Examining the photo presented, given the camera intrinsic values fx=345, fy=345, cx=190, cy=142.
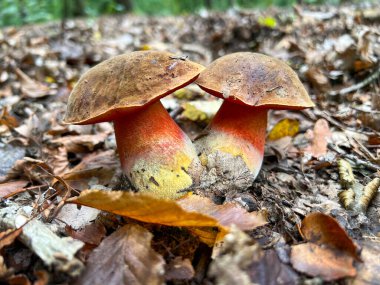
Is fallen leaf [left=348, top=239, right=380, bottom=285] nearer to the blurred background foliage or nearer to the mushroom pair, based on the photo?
the mushroom pair

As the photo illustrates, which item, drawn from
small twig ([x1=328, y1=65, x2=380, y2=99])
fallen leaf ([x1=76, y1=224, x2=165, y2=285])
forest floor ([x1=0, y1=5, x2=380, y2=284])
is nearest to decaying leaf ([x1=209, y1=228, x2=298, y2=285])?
forest floor ([x1=0, y1=5, x2=380, y2=284])

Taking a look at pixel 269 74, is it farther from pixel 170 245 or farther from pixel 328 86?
pixel 328 86

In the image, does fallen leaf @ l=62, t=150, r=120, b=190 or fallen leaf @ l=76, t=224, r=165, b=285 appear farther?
fallen leaf @ l=62, t=150, r=120, b=190

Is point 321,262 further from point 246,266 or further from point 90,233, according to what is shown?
point 90,233

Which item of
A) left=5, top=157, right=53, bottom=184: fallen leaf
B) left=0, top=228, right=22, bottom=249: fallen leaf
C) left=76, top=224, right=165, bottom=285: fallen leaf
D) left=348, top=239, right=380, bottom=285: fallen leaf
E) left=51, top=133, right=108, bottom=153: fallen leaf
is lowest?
left=51, top=133, right=108, bottom=153: fallen leaf

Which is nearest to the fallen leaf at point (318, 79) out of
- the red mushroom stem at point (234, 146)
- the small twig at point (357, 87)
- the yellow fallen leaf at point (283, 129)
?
the small twig at point (357, 87)

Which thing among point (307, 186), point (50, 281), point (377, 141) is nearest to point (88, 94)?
point (50, 281)

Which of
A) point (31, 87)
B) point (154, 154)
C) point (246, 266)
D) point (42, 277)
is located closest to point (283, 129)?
point (154, 154)
